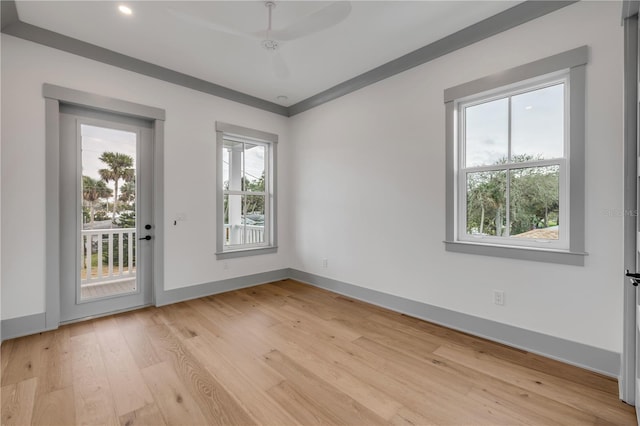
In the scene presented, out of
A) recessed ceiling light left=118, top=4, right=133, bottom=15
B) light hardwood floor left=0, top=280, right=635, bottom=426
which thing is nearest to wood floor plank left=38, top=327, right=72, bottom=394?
light hardwood floor left=0, top=280, right=635, bottom=426

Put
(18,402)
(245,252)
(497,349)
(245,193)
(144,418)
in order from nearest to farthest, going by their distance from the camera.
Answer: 1. (144,418)
2. (18,402)
3. (497,349)
4. (245,252)
5. (245,193)

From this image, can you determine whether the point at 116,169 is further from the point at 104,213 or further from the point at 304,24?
the point at 304,24

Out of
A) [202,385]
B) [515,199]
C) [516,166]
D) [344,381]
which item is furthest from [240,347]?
[516,166]

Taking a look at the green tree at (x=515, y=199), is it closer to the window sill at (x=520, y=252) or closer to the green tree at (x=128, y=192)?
the window sill at (x=520, y=252)

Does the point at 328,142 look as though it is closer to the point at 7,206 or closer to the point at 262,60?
the point at 262,60

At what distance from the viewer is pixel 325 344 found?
8.27 feet

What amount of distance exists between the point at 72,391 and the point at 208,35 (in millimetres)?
3072

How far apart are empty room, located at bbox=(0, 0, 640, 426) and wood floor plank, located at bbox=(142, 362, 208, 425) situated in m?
0.02

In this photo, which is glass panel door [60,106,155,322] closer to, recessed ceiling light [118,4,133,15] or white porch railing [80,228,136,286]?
white porch railing [80,228,136,286]

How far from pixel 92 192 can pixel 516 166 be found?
425cm

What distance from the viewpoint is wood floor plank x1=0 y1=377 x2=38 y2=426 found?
1.61 meters

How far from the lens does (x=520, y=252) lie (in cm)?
242

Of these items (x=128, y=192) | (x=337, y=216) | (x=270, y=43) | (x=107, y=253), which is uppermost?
(x=270, y=43)

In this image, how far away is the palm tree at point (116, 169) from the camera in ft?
10.5
